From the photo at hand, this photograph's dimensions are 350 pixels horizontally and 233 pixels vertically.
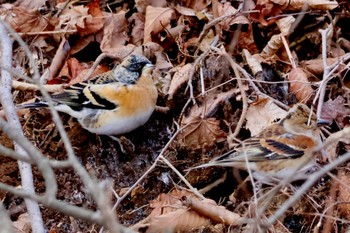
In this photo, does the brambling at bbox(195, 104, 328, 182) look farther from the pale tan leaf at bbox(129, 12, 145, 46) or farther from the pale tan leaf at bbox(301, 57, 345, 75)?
the pale tan leaf at bbox(129, 12, 145, 46)

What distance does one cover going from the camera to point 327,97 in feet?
17.5

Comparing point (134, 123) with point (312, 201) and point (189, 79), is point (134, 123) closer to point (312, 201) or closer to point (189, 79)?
point (189, 79)

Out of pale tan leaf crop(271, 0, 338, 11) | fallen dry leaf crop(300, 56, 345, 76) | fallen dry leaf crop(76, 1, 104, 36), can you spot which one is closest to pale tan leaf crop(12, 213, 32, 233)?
fallen dry leaf crop(76, 1, 104, 36)

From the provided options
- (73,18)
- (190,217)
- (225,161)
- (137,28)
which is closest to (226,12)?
(137,28)

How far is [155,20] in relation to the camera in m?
5.90

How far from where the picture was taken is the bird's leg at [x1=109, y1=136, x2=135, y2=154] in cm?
507

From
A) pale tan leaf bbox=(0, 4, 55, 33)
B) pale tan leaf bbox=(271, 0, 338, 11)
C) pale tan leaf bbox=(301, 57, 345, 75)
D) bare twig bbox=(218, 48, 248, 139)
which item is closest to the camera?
bare twig bbox=(218, 48, 248, 139)

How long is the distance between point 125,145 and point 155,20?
4.15ft

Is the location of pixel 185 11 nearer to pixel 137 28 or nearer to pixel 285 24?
pixel 137 28

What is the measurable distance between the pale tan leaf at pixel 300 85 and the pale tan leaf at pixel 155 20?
115 centimetres

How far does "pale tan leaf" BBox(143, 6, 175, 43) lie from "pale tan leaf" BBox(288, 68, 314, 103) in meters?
1.15

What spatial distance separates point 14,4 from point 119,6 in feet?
3.18

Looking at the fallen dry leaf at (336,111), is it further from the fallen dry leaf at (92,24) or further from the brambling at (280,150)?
the fallen dry leaf at (92,24)

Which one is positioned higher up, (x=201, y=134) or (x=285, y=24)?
(x=285, y=24)
